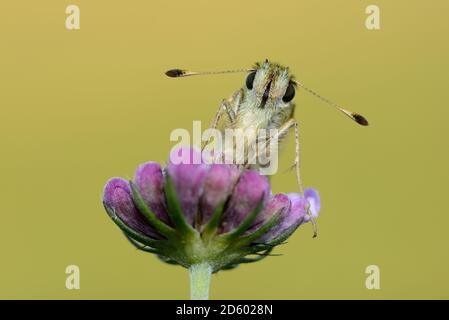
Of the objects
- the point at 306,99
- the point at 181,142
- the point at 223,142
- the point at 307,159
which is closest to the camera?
the point at 181,142

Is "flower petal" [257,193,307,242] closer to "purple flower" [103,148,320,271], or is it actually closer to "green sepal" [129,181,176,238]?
"purple flower" [103,148,320,271]

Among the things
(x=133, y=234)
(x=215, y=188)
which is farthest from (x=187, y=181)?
(x=133, y=234)

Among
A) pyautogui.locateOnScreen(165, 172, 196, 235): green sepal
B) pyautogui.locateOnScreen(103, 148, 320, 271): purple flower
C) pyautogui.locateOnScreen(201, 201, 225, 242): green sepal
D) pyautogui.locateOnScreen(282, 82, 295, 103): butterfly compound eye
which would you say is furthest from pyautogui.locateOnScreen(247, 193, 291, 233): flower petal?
pyautogui.locateOnScreen(282, 82, 295, 103): butterfly compound eye

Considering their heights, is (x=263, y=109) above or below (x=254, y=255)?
above

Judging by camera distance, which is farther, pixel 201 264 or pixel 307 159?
pixel 307 159

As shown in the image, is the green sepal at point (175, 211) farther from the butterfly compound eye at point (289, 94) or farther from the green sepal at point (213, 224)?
the butterfly compound eye at point (289, 94)

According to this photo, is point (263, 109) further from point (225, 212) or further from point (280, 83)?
point (225, 212)

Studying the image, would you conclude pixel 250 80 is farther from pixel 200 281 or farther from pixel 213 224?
pixel 200 281

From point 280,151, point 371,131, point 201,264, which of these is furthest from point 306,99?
point 201,264
